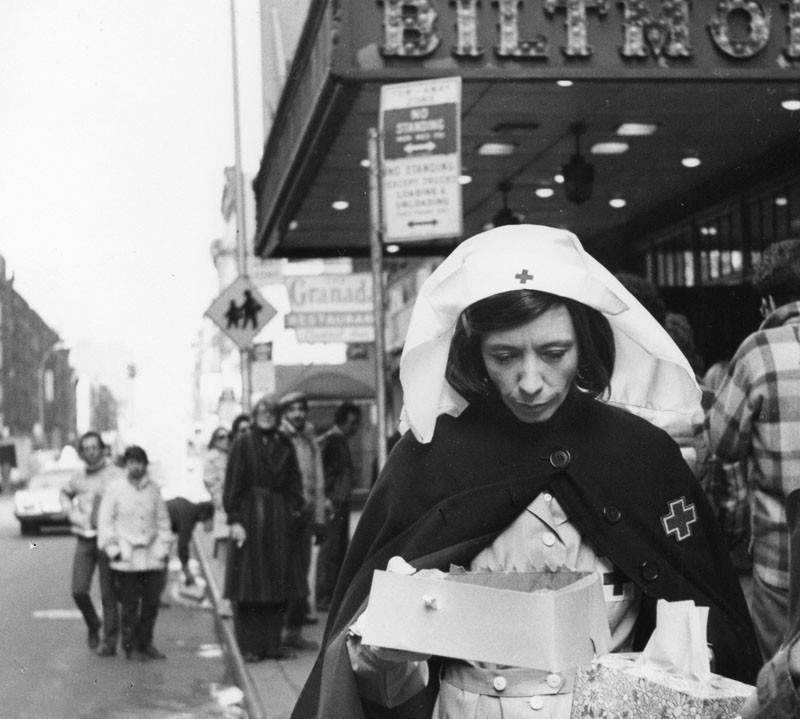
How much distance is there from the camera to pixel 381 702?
9.23 ft

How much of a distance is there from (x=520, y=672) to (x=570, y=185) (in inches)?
505

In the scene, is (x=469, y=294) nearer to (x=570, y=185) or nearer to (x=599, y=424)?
(x=599, y=424)

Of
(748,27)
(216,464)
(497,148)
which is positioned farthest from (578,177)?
(216,464)

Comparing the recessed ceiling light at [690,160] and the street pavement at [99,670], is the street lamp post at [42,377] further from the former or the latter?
the recessed ceiling light at [690,160]

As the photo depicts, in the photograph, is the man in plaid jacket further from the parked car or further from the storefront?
the parked car

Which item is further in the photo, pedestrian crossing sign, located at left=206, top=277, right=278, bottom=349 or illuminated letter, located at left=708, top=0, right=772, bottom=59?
pedestrian crossing sign, located at left=206, top=277, right=278, bottom=349

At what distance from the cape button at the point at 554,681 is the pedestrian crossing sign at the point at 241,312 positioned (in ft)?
49.7

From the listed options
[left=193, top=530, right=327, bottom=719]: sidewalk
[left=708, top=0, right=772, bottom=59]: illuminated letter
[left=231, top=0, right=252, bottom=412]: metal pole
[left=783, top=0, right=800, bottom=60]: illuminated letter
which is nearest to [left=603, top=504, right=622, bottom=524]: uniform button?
[left=193, top=530, right=327, bottom=719]: sidewalk

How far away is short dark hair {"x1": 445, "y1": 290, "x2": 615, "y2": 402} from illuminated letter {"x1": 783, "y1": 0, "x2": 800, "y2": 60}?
30.5 ft

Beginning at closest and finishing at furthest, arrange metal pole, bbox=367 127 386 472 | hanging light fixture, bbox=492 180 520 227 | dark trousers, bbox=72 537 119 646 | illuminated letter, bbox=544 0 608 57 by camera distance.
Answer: metal pole, bbox=367 127 386 472 < illuminated letter, bbox=544 0 608 57 < dark trousers, bbox=72 537 119 646 < hanging light fixture, bbox=492 180 520 227

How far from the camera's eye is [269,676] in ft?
32.8

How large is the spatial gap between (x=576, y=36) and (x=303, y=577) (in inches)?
185

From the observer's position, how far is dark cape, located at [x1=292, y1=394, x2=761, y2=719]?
2.88 metres

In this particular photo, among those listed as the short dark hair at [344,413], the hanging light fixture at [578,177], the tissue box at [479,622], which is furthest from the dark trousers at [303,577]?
the tissue box at [479,622]
